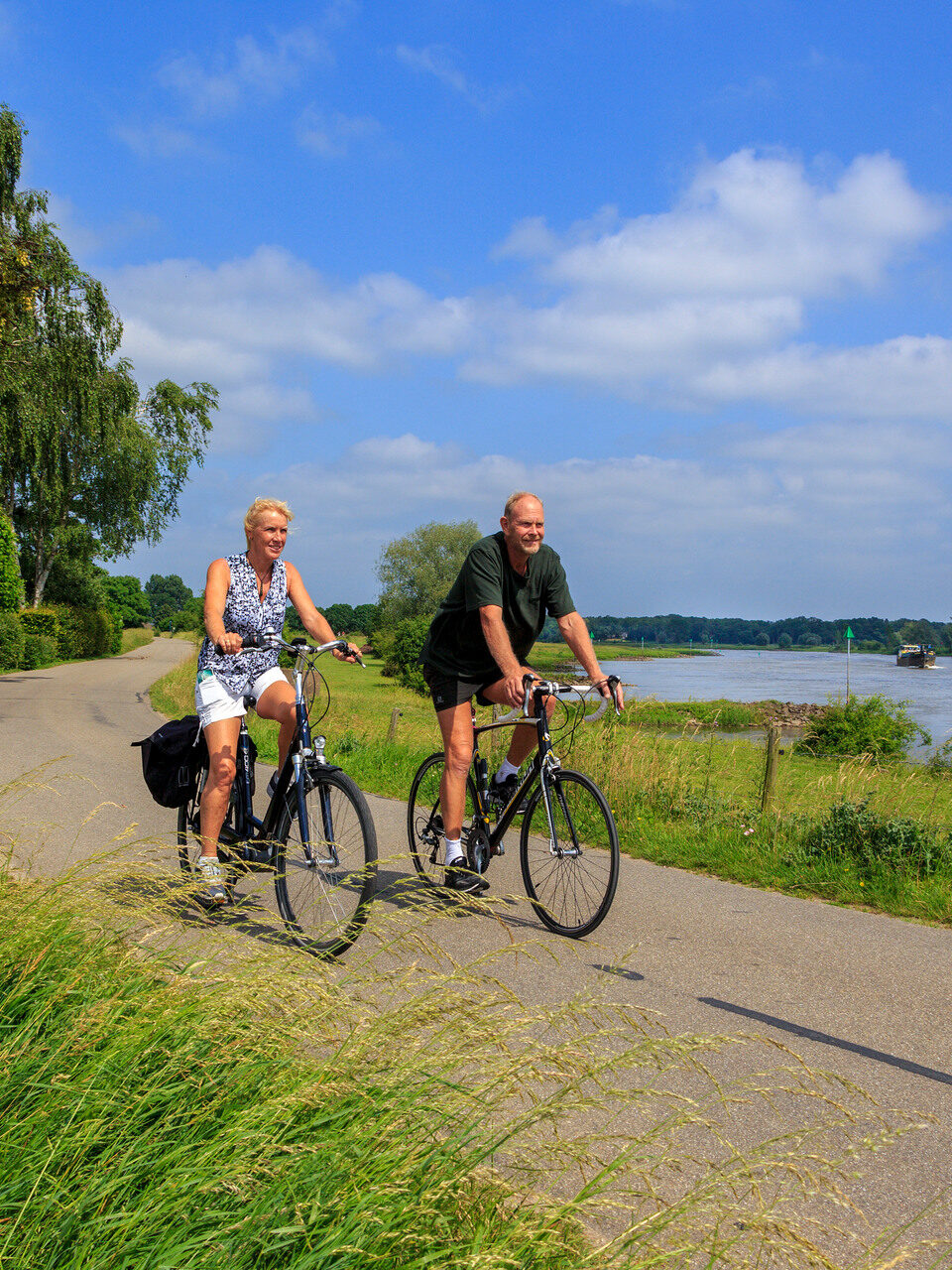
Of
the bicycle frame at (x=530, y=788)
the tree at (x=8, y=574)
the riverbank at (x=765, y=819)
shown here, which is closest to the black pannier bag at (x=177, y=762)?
the bicycle frame at (x=530, y=788)

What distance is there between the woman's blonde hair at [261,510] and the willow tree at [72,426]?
20.6m

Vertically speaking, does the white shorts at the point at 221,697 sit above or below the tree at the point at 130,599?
below

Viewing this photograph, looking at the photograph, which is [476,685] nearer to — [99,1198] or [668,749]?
[99,1198]

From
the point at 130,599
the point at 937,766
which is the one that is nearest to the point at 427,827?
the point at 937,766

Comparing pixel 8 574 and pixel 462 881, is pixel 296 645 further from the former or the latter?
pixel 8 574

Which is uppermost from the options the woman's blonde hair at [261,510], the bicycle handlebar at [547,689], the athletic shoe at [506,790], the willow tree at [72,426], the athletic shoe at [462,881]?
the willow tree at [72,426]

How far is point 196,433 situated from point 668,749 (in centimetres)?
3500

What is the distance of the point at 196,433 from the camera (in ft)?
133

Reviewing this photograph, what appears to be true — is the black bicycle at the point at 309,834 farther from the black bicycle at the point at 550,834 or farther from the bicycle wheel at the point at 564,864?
the bicycle wheel at the point at 564,864

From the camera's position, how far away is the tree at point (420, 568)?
78.9m

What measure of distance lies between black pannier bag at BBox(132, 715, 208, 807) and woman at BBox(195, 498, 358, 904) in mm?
218

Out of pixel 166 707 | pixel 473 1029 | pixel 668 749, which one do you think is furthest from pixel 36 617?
pixel 473 1029

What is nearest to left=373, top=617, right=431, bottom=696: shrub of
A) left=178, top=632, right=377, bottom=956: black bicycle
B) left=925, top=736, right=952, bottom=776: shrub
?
left=925, top=736, right=952, bottom=776: shrub

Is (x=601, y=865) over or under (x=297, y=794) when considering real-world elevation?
under
